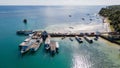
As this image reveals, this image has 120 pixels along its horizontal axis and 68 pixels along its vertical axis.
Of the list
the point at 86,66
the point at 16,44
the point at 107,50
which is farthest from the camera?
the point at 16,44

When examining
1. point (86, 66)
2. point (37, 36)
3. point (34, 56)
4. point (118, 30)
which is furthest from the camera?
point (118, 30)

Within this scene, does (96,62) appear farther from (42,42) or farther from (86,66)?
(42,42)

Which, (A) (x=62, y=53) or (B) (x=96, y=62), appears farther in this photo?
(A) (x=62, y=53)

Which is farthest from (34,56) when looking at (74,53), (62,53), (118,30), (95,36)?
(118,30)

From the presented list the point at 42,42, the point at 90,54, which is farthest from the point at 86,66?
the point at 42,42

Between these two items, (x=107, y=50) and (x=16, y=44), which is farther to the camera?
(x=16, y=44)

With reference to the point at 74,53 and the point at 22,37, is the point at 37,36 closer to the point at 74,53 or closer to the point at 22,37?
the point at 22,37

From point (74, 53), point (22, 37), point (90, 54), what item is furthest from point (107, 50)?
point (22, 37)

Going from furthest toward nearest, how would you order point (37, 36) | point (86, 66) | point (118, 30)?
point (118, 30)
point (37, 36)
point (86, 66)
